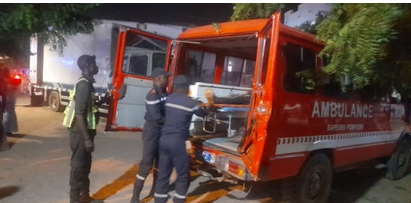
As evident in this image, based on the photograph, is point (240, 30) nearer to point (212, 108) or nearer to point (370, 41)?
point (212, 108)

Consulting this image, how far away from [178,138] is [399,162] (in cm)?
515

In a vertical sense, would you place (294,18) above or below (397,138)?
above

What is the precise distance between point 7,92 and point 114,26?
452cm

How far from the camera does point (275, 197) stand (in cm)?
574

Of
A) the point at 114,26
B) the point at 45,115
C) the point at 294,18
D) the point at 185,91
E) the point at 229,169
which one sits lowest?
the point at 45,115

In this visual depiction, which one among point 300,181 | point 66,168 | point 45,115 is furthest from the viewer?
point 45,115

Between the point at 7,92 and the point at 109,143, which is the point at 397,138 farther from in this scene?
the point at 7,92

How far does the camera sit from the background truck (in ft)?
36.6

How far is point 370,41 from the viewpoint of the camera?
98.7 inches

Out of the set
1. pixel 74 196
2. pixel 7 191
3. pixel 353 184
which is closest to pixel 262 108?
pixel 74 196

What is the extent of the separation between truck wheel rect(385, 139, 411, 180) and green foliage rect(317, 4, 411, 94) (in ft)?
13.8

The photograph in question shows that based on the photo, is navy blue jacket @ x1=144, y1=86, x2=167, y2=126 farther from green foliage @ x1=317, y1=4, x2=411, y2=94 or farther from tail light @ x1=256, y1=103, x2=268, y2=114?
green foliage @ x1=317, y1=4, x2=411, y2=94

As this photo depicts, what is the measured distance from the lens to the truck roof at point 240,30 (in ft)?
14.3

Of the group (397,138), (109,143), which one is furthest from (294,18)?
(109,143)
